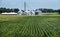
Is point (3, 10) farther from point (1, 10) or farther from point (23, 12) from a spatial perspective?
point (23, 12)

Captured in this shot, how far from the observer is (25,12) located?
6944cm

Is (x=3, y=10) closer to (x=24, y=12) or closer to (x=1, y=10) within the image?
(x=1, y=10)

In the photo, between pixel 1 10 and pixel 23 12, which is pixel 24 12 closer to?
pixel 23 12

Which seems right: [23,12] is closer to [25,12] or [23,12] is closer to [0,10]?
[25,12]

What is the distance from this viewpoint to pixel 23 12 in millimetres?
70875

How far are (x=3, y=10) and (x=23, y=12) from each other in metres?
15.0

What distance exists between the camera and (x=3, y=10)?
82812 mm

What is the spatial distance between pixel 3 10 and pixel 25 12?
16635 mm

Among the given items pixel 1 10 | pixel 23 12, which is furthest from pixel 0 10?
pixel 23 12

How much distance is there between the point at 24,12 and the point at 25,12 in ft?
3.91

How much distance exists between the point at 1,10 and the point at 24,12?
14199 millimetres

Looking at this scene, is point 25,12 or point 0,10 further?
point 0,10

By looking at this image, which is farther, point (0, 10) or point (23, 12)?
point (0, 10)

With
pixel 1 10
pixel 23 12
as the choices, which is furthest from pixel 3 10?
pixel 23 12
